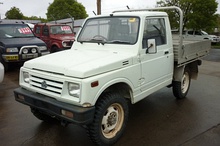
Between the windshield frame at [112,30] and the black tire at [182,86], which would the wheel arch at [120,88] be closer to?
the windshield frame at [112,30]

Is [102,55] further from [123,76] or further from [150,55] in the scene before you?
[150,55]

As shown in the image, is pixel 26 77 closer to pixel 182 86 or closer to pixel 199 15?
pixel 182 86

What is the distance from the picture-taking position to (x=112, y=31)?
408cm

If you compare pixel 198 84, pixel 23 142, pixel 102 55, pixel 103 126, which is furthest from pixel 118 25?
pixel 198 84

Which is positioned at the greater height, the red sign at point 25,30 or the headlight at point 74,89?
the red sign at point 25,30

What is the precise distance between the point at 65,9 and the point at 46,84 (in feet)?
173

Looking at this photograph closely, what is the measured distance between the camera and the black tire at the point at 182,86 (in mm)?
5191

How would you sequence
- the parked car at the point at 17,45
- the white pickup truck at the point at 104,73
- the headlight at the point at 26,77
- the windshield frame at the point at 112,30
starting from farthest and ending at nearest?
the parked car at the point at 17,45 < the windshield frame at the point at 112,30 < the headlight at the point at 26,77 < the white pickup truck at the point at 104,73

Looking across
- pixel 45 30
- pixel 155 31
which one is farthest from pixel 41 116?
pixel 45 30

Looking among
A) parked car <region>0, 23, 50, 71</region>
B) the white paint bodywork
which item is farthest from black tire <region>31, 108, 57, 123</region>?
parked car <region>0, 23, 50, 71</region>

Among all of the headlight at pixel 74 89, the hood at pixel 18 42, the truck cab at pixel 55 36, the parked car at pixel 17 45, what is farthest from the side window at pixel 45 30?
the headlight at pixel 74 89

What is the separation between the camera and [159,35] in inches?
170

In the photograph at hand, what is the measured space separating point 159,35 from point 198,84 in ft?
11.0

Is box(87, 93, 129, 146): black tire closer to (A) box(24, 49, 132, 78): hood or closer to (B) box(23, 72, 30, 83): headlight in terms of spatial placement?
(A) box(24, 49, 132, 78): hood
